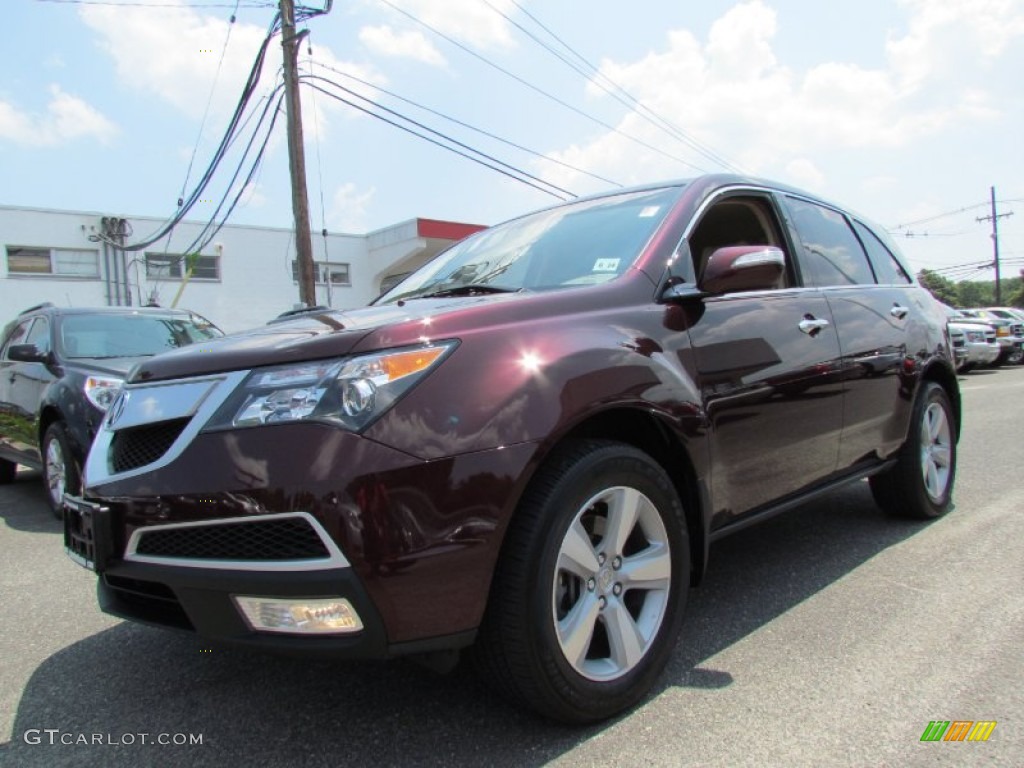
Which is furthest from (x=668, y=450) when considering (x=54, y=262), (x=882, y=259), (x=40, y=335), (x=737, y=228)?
(x=54, y=262)

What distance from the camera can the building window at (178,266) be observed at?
19531mm

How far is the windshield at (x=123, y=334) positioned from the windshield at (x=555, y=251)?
3.03 meters

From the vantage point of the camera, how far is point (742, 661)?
8.57 feet

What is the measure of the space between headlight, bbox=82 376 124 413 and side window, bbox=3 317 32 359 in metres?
2.17

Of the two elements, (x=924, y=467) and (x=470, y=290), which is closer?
(x=470, y=290)

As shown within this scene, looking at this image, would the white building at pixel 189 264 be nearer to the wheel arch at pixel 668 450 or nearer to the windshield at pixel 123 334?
the windshield at pixel 123 334

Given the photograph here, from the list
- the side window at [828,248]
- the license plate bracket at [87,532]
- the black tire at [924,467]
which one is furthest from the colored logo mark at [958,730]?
the license plate bracket at [87,532]

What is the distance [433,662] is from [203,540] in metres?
0.67

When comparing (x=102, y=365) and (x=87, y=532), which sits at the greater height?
(x=102, y=365)

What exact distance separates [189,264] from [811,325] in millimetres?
19348

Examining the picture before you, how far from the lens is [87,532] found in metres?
2.14

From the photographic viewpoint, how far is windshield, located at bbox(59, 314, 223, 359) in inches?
229

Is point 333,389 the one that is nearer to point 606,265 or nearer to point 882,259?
point 606,265

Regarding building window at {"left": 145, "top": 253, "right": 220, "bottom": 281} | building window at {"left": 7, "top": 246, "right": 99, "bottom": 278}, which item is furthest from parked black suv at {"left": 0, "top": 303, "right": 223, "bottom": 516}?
building window at {"left": 145, "top": 253, "right": 220, "bottom": 281}
